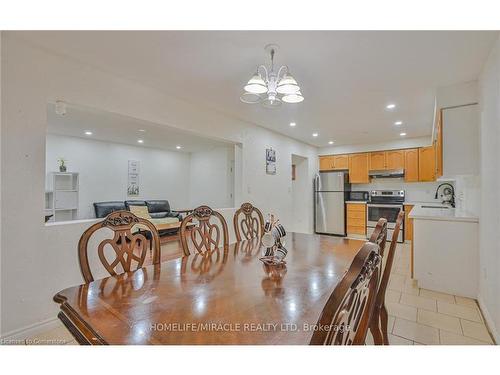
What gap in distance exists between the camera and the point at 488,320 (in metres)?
A: 2.08

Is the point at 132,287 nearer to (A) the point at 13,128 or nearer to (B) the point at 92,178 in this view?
(A) the point at 13,128

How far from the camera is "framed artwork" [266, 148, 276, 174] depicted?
15.2 ft

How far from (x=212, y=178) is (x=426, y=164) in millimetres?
5178

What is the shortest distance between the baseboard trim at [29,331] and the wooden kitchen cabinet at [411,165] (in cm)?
614

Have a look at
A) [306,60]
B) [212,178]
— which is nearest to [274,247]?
[306,60]

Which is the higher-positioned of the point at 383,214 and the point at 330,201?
the point at 330,201

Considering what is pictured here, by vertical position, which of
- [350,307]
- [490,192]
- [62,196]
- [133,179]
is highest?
[133,179]

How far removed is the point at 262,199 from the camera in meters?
4.50

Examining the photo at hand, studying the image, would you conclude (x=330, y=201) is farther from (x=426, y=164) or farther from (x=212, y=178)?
(x=212, y=178)

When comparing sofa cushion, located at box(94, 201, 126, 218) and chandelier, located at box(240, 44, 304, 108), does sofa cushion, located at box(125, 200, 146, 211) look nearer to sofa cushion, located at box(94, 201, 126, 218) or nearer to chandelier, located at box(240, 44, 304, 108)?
sofa cushion, located at box(94, 201, 126, 218)

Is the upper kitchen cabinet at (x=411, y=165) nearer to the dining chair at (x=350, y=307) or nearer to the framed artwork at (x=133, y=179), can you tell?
the dining chair at (x=350, y=307)

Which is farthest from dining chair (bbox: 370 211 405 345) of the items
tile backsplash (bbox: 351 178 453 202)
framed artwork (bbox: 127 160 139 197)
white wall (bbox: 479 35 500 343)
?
framed artwork (bbox: 127 160 139 197)
